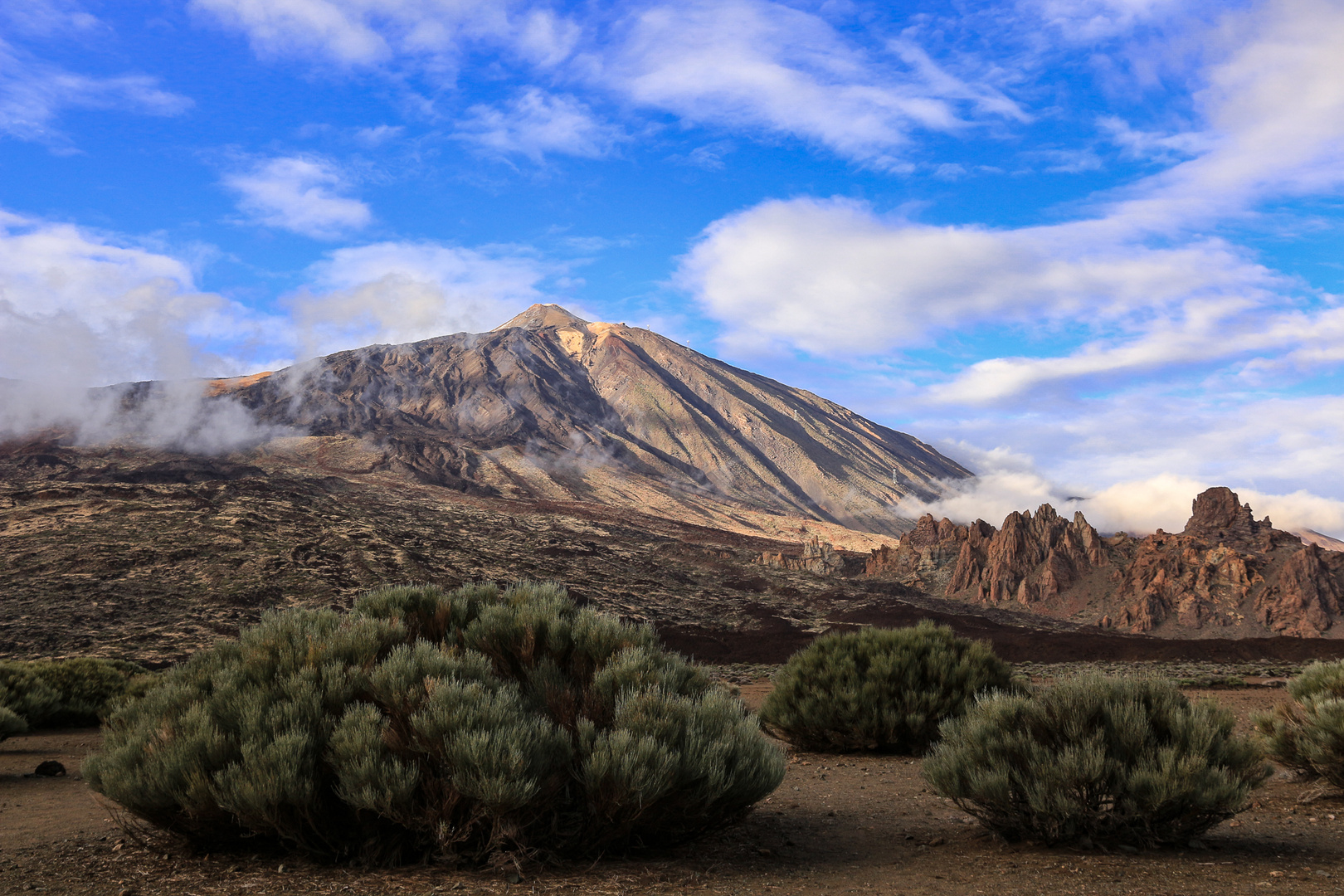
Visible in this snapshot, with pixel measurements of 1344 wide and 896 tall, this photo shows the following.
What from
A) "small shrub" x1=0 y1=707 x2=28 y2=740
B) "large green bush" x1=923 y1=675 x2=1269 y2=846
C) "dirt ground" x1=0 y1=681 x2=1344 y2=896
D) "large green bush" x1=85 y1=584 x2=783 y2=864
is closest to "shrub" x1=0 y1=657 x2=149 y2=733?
"small shrub" x1=0 y1=707 x2=28 y2=740

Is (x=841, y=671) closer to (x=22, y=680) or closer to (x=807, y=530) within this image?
(x=22, y=680)

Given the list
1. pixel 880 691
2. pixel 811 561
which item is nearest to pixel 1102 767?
pixel 880 691

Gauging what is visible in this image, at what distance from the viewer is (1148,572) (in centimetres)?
6681

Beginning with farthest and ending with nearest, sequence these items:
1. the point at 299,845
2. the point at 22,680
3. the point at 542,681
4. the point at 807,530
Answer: the point at 807,530 < the point at 22,680 < the point at 542,681 < the point at 299,845

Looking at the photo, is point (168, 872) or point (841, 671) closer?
point (168, 872)

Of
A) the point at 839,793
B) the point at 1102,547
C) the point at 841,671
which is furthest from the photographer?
the point at 1102,547

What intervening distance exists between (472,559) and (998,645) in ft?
127

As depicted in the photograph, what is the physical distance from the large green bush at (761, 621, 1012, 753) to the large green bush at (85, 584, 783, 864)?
6299mm

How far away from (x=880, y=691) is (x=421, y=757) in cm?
859

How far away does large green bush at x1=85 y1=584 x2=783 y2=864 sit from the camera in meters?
5.70

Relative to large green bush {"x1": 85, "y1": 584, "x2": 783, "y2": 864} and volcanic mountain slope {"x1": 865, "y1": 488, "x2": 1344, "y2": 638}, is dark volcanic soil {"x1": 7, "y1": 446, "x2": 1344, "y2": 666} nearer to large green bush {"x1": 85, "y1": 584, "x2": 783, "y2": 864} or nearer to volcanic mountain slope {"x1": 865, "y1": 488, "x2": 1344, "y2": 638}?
volcanic mountain slope {"x1": 865, "y1": 488, "x2": 1344, "y2": 638}

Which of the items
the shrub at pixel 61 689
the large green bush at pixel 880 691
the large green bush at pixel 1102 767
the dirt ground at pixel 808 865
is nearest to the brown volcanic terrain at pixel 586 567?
the shrub at pixel 61 689

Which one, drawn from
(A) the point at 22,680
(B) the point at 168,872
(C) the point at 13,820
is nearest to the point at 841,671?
(B) the point at 168,872

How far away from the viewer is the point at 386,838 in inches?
235
